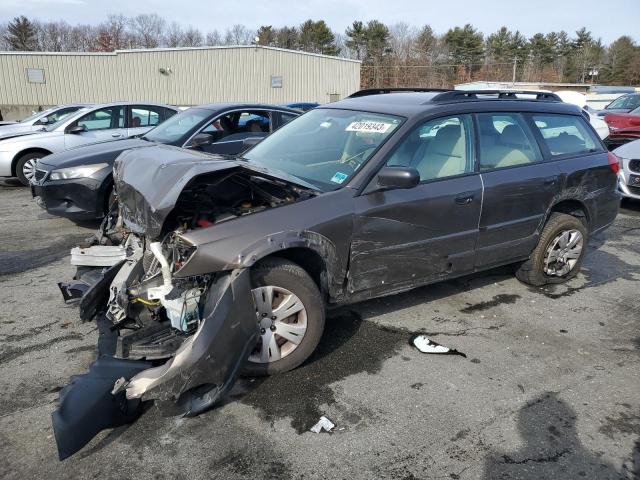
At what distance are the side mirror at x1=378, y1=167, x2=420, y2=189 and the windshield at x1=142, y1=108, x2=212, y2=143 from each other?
14.0ft

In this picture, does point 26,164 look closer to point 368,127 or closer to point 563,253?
point 368,127

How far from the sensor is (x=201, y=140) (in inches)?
253

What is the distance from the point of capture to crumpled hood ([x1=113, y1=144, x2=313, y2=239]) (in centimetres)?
291

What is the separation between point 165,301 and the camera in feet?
9.62

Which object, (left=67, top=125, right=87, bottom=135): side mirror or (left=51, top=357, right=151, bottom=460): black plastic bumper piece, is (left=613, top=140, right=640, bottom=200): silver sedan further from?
(left=67, top=125, right=87, bottom=135): side mirror

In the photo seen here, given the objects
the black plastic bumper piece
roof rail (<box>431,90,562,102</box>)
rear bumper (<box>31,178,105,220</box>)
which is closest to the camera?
the black plastic bumper piece

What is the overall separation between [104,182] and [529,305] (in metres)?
5.00

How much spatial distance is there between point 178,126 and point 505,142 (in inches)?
187

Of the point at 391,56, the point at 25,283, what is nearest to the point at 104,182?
the point at 25,283

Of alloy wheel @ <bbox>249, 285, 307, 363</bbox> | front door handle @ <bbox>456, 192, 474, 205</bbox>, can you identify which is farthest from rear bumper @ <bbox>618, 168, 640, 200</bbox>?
alloy wheel @ <bbox>249, 285, 307, 363</bbox>

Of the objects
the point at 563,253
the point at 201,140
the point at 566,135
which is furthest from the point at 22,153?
the point at 563,253

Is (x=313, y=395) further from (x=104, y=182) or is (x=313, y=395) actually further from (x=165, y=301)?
(x=104, y=182)

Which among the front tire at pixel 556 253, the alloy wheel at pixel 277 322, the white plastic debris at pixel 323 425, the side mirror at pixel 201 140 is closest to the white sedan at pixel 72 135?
the side mirror at pixel 201 140

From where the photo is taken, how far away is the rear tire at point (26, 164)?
30.6 feet
